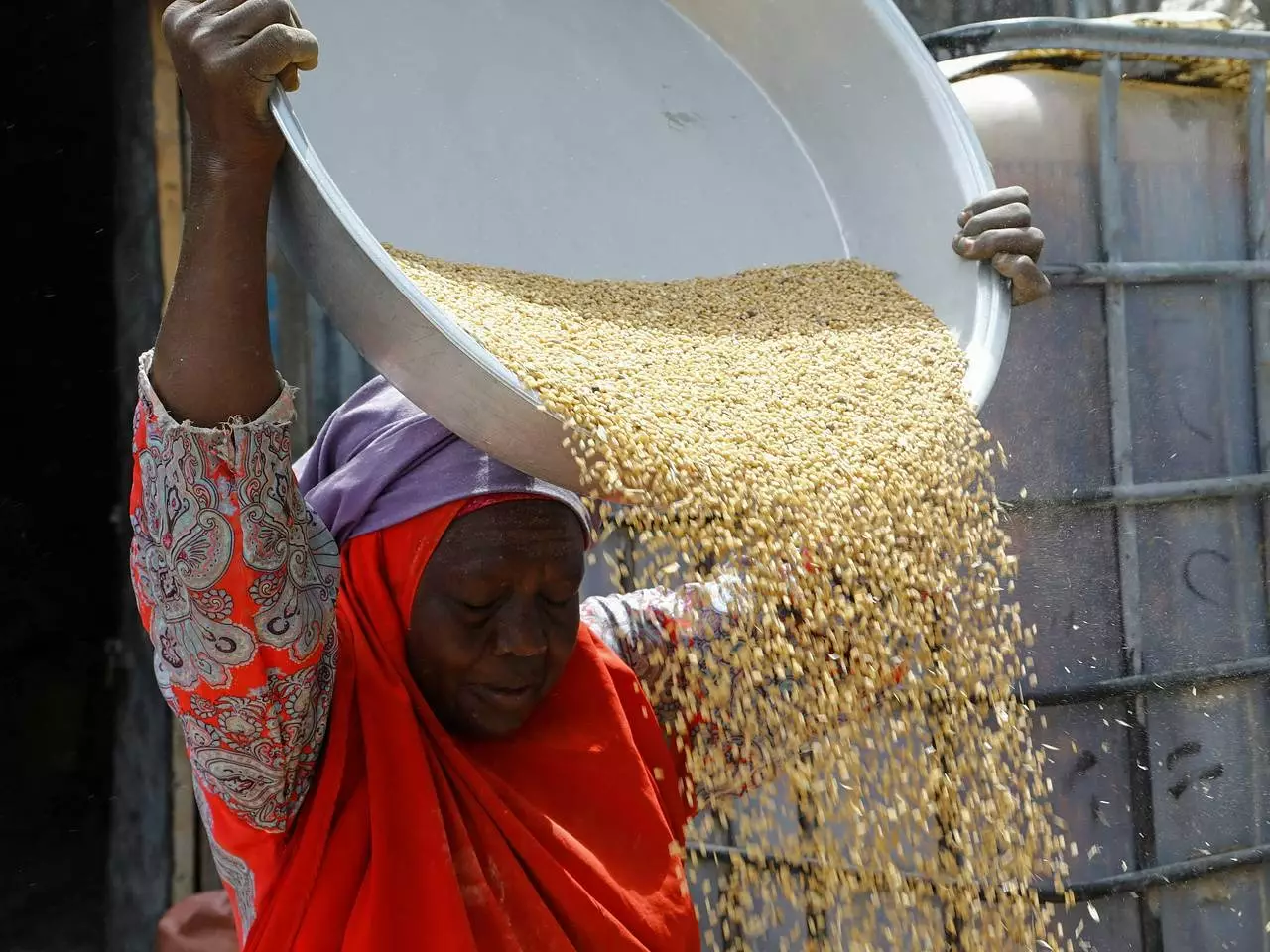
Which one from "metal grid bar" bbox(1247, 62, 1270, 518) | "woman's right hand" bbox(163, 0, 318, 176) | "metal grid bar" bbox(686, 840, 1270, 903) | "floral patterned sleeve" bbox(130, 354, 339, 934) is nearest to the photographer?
"woman's right hand" bbox(163, 0, 318, 176)

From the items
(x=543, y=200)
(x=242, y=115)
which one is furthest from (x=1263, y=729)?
(x=242, y=115)

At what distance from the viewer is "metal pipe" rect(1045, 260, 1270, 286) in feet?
8.63

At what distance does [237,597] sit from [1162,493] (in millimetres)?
2092

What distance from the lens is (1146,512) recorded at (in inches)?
106

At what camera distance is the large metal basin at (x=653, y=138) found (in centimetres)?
174

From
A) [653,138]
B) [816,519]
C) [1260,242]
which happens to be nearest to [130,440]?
[653,138]

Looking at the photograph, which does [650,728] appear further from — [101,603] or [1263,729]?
[101,603]

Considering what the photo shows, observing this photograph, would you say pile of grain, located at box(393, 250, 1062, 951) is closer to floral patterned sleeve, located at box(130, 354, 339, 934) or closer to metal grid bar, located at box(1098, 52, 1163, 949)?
floral patterned sleeve, located at box(130, 354, 339, 934)

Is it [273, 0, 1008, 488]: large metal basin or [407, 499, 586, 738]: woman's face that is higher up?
[273, 0, 1008, 488]: large metal basin

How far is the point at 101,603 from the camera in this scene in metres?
3.29

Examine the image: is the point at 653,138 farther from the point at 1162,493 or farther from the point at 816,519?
the point at 1162,493

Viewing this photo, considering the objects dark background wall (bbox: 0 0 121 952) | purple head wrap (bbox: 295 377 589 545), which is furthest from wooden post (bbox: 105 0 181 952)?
purple head wrap (bbox: 295 377 589 545)

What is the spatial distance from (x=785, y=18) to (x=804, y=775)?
1.24m

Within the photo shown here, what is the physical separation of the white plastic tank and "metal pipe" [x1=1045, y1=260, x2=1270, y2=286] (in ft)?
0.11
